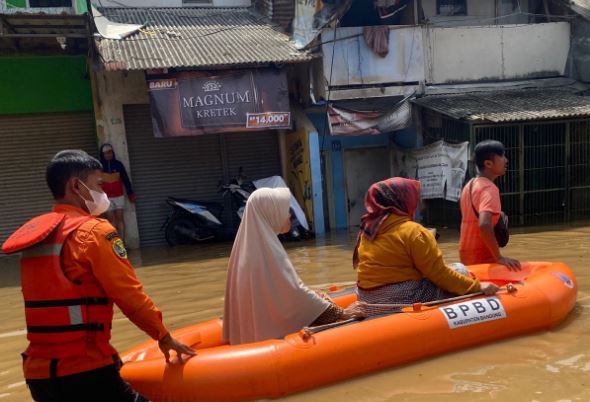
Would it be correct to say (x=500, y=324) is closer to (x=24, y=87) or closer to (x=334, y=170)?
(x=334, y=170)

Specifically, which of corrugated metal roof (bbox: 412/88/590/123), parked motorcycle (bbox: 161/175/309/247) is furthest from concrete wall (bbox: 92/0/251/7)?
corrugated metal roof (bbox: 412/88/590/123)

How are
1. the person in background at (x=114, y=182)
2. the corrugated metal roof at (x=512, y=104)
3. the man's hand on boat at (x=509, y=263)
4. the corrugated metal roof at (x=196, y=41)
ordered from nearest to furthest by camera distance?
the man's hand on boat at (x=509, y=263)
the corrugated metal roof at (x=512, y=104)
the corrugated metal roof at (x=196, y=41)
the person in background at (x=114, y=182)

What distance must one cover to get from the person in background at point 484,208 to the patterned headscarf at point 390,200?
71 centimetres

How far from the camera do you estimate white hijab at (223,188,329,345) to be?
10.9ft

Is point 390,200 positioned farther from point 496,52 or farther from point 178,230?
point 496,52

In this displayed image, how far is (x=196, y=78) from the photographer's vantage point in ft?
33.4

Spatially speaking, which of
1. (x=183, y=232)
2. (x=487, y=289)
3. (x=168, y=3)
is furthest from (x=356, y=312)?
(x=168, y=3)

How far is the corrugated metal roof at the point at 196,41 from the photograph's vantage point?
391 inches

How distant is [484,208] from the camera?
4012 millimetres

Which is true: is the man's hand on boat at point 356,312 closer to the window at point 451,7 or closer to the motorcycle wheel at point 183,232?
the motorcycle wheel at point 183,232

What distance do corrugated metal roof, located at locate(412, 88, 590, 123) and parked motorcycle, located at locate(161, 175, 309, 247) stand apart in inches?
136

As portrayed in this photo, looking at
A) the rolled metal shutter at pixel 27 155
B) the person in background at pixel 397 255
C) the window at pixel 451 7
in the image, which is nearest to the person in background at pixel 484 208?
the person in background at pixel 397 255

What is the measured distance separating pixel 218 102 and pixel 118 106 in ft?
6.50

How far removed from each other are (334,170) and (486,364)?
8464 mm
